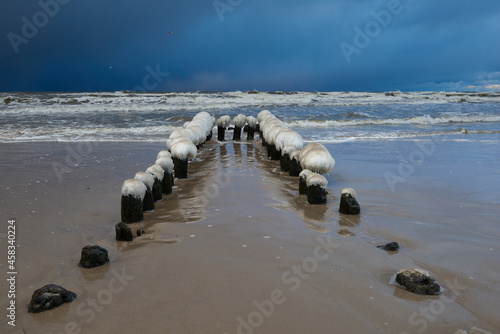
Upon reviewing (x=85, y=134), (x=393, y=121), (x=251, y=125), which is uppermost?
(x=251, y=125)

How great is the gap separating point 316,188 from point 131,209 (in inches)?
99.8

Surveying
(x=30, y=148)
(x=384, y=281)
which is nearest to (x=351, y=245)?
(x=384, y=281)

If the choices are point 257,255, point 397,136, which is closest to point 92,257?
point 257,255

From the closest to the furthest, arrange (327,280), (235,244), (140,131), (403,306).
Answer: (403,306)
(327,280)
(235,244)
(140,131)

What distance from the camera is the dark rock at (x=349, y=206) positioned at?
521 cm

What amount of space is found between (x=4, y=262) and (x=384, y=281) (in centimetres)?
340

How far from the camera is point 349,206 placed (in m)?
5.20

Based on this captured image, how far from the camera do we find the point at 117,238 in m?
4.27

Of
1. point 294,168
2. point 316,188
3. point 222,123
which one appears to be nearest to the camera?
point 316,188

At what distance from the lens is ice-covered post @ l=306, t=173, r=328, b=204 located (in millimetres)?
5664

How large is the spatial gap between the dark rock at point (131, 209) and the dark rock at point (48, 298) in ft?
6.36

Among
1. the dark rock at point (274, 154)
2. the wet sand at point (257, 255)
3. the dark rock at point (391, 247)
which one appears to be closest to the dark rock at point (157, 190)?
the wet sand at point (257, 255)

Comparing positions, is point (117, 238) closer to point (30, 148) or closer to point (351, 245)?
point (351, 245)

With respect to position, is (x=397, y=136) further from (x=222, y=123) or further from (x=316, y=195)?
(x=316, y=195)
